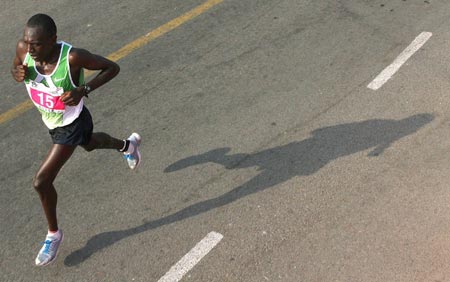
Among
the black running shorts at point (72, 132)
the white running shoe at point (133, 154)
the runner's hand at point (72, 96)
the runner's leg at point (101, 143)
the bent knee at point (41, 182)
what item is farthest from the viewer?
the white running shoe at point (133, 154)

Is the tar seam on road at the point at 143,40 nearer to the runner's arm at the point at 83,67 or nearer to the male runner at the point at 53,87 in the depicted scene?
the male runner at the point at 53,87

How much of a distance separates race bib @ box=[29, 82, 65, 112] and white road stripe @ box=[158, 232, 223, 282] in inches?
61.4

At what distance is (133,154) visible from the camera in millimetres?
5891

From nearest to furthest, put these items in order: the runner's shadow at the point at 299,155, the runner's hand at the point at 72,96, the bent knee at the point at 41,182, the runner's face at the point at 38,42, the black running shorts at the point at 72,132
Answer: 1. the runner's face at the point at 38,42
2. the runner's hand at the point at 72,96
3. the bent knee at the point at 41,182
4. the black running shorts at the point at 72,132
5. the runner's shadow at the point at 299,155

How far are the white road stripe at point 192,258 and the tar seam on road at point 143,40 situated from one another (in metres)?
3.02

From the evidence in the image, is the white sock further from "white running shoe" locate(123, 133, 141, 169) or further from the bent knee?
"white running shoe" locate(123, 133, 141, 169)

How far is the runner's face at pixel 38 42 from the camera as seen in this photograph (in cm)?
446

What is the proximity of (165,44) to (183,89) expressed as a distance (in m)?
1.17

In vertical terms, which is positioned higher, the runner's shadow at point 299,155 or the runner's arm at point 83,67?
the runner's arm at point 83,67

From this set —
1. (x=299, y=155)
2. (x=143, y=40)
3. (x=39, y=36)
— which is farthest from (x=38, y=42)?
(x=143, y=40)

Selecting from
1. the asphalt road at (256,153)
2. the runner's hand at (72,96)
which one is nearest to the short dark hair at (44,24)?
the runner's hand at (72,96)

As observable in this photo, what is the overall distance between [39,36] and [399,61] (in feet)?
15.1

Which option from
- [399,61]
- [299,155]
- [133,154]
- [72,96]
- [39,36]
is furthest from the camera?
[399,61]

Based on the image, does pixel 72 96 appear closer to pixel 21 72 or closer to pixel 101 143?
pixel 21 72
